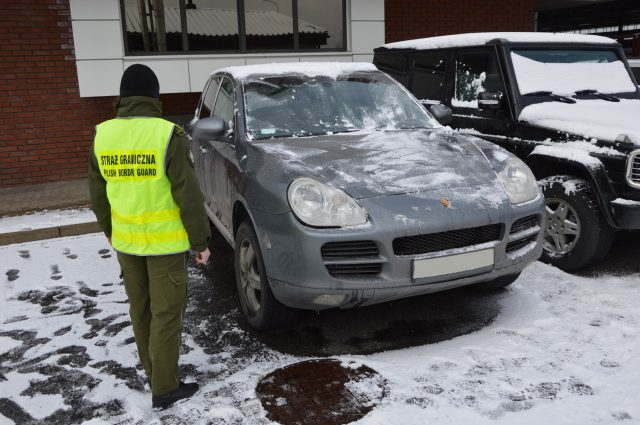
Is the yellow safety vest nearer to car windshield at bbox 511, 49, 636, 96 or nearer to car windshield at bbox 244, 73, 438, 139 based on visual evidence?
→ car windshield at bbox 244, 73, 438, 139

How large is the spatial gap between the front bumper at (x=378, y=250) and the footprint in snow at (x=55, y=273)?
2.47 metres

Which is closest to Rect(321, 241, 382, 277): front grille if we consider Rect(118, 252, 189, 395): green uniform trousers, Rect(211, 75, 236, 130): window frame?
Rect(118, 252, 189, 395): green uniform trousers

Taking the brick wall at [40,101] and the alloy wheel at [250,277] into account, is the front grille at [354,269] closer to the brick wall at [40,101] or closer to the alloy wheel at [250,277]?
the alloy wheel at [250,277]

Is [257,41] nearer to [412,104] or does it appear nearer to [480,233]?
[412,104]

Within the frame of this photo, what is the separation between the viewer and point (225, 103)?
464cm

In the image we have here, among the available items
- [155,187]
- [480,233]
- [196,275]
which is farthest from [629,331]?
[196,275]

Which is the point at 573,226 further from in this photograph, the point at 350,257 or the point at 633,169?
the point at 350,257

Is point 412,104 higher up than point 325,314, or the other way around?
point 412,104

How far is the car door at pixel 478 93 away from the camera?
5.01 metres

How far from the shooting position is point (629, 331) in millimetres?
3379

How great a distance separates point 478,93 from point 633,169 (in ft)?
5.02

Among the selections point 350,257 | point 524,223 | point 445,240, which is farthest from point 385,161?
point 524,223

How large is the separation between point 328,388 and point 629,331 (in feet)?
6.23

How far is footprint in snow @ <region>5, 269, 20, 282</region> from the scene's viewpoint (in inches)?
189
